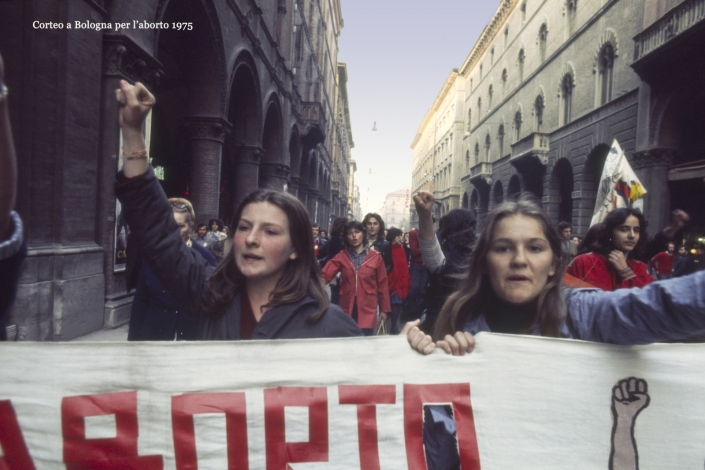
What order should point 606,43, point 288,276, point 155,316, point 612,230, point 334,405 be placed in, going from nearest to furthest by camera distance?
point 334,405
point 288,276
point 155,316
point 612,230
point 606,43

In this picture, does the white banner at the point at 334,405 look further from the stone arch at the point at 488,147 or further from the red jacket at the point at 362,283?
the stone arch at the point at 488,147

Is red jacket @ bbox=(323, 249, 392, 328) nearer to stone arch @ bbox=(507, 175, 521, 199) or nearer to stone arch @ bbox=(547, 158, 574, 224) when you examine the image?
stone arch @ bbox=(547, 158, 574, 224)

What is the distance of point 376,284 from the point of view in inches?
247

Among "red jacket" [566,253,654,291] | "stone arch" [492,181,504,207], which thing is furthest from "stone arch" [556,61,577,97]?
"red jacket" [566,253,654,291]

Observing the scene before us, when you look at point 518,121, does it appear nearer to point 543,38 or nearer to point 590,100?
point 543,38

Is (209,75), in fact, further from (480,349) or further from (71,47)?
(480,349)

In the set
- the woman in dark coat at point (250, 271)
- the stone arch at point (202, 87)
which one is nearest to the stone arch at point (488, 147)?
the stone arch at point (202, 87)

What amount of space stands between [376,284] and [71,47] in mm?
4460

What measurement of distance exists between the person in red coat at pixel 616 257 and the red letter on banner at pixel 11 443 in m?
3.41

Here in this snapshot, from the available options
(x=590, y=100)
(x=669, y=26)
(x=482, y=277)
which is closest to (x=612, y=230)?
(x=482, y=277)

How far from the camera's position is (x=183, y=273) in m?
2.11

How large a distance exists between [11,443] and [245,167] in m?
13.7

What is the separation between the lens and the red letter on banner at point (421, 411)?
6.40 ft

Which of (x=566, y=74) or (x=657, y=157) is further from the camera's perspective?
(x=566, y=74)
